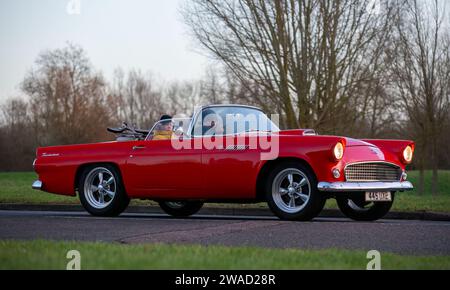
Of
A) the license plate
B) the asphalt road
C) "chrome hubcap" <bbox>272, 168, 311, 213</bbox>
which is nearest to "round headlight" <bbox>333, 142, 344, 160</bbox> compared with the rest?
"chrome hubcap" <bbox>272, 168, 311, 213</bbox>

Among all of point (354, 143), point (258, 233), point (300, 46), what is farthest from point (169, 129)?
point (300, 46)

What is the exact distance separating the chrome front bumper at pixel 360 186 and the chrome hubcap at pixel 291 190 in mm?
366

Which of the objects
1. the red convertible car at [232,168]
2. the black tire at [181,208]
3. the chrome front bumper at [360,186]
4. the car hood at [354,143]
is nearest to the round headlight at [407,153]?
the red convertible car at [232,168]

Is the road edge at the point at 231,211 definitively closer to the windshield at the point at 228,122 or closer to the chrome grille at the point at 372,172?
the chrome grille at the point at 372,172

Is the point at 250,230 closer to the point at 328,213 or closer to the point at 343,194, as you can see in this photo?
the point at 343,194

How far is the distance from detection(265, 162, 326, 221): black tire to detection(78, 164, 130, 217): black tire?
8.35ft

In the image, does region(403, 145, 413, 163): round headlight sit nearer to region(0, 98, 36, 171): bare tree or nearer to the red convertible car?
the red convertible car

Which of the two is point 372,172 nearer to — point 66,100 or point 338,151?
point 338,151

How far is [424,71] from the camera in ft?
79.0

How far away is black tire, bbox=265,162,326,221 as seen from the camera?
865 cm

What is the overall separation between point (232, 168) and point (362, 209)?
211 cm

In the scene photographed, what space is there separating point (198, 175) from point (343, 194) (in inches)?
78.3

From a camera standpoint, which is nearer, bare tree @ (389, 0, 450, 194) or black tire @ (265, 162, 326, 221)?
black tire @ (265, 162, 326, 221)
